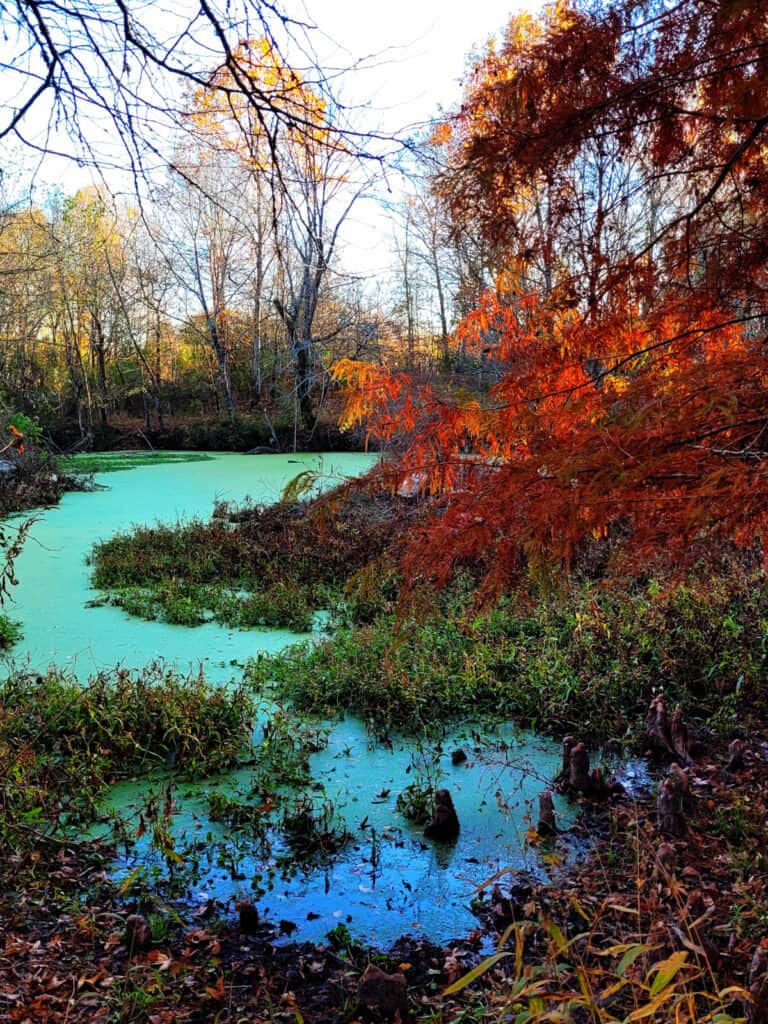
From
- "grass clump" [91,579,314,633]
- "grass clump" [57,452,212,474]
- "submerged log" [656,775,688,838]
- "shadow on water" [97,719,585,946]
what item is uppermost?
"grass clump" [57,452,212,474]

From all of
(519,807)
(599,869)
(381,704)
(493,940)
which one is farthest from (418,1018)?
(381,704)

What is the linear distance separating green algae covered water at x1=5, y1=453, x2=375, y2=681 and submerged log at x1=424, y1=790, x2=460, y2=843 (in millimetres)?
1460

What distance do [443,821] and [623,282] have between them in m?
2.31

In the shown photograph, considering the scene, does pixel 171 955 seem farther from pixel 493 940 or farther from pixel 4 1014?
pixel 493 940

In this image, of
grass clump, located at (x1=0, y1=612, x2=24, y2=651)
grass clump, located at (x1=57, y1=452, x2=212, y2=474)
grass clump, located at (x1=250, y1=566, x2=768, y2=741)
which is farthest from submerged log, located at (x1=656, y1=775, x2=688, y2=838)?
grass clump, located at (x1=57, y1=452, x2=212, y2=474)

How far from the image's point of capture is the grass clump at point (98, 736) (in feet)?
11.4

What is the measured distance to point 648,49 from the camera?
9.53 feet

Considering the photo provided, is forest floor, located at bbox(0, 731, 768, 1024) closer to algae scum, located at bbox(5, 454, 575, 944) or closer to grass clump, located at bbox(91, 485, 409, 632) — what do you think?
algae scum, located at bbox(5, 454, 575, 944)

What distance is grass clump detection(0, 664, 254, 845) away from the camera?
11.4 feet

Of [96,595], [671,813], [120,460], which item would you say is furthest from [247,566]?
[120,460]

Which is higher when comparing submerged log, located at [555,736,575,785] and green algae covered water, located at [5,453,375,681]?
green algae covered water, located at [5,453,375,681]

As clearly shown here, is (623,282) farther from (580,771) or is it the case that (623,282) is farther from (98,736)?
(98,736)

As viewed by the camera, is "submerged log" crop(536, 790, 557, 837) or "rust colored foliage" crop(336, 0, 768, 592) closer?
"rust colored foliage" crop(336, 0, 768, 592)

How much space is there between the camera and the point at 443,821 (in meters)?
3.34
